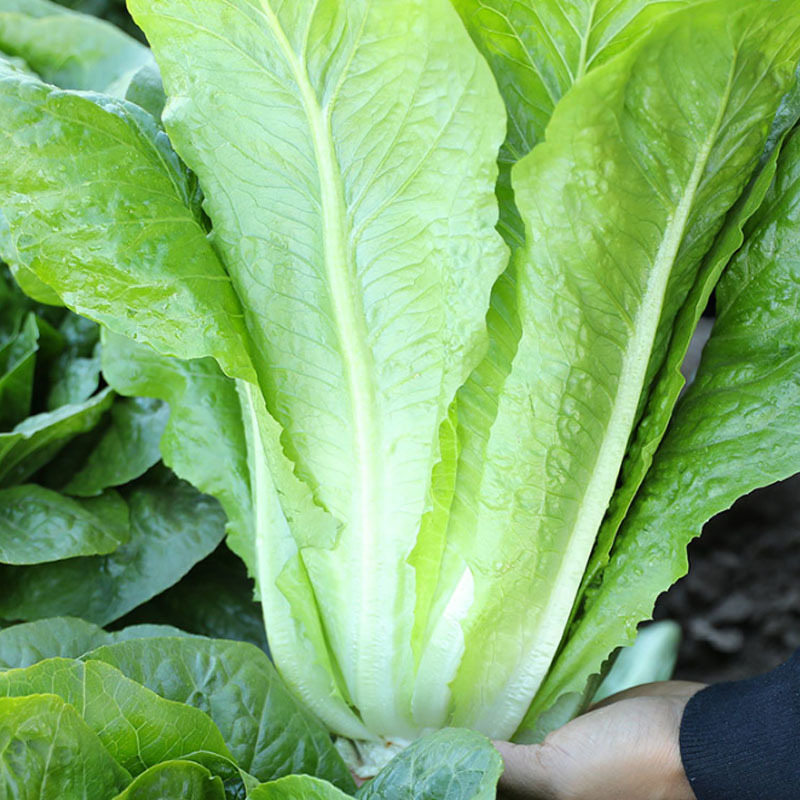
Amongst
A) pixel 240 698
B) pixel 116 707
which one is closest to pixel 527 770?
pixel 240 698

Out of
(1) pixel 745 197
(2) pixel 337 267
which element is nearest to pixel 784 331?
(1) pixel 745 197

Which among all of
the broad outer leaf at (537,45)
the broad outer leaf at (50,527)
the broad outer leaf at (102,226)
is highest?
the broad outer leaf at (537,45)

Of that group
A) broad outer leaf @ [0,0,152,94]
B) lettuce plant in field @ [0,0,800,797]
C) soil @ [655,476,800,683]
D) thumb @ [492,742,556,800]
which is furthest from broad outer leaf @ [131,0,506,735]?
soil @ [655,476,800,683]

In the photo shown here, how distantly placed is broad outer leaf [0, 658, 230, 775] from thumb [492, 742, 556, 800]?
31 centimetres

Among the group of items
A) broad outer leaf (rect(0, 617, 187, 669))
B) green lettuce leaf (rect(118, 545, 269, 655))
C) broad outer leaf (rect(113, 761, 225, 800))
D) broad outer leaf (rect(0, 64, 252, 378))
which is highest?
broad outer leaf (rect(0, 64, 252, 378))

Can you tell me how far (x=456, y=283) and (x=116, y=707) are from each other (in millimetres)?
430

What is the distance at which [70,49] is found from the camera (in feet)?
4.21

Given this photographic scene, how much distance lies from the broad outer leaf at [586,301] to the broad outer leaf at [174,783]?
0.78 ft

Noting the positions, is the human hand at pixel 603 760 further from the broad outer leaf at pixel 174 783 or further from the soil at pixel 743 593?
the soil at pixel 743 593

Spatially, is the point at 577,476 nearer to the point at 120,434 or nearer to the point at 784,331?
the point at 784,331

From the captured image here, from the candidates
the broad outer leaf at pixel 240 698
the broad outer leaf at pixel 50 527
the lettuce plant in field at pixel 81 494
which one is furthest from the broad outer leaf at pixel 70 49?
the broad outer leaf at pixel 240 698

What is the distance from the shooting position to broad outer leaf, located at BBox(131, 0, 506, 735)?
2.31 feet

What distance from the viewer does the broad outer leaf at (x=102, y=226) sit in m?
0.75

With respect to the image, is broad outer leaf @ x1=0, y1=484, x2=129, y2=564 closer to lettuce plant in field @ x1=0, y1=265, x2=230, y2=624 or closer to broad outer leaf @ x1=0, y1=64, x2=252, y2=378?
lettuce plant in field @ x1=0, y1=265, x2=230, y2=624
